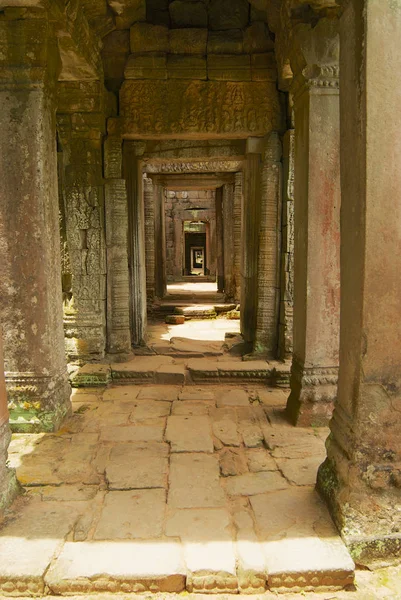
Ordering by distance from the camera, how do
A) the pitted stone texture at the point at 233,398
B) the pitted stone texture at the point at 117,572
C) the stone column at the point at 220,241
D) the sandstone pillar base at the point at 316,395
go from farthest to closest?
the stone column at the point at 220,241 < the pitted stone texture at the point at 233,398 < the sandstone pillar base at the point at 316,395 < the pitted stone texture at the point at 117,572

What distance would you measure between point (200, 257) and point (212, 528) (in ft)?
86.8

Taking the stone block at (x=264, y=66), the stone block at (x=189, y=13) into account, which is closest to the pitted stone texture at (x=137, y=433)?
the stone block at (x=264, y=66)

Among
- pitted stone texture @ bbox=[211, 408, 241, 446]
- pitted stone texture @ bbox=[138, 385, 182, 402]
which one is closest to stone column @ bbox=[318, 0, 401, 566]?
pitted stone texture @ bbox=[211, 408, 241, 446]

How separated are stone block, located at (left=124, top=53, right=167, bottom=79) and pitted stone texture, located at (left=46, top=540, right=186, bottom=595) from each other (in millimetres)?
5099

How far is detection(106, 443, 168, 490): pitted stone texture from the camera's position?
2.97m

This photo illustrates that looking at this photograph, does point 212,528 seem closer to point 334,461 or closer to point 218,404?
point 334,461

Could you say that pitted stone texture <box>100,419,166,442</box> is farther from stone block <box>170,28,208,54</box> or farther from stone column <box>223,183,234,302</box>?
stone column <box>223,183,234,302</box>

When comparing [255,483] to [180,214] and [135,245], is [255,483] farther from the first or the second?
[180,214]

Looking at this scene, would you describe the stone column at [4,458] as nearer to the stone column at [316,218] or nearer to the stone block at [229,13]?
the stone column at [316,218]

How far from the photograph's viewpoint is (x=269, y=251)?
5598 millimetres

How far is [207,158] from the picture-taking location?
240 inches

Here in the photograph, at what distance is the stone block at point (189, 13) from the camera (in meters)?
5.47

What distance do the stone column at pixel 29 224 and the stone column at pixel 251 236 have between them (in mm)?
2702

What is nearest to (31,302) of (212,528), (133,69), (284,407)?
(212,528)
